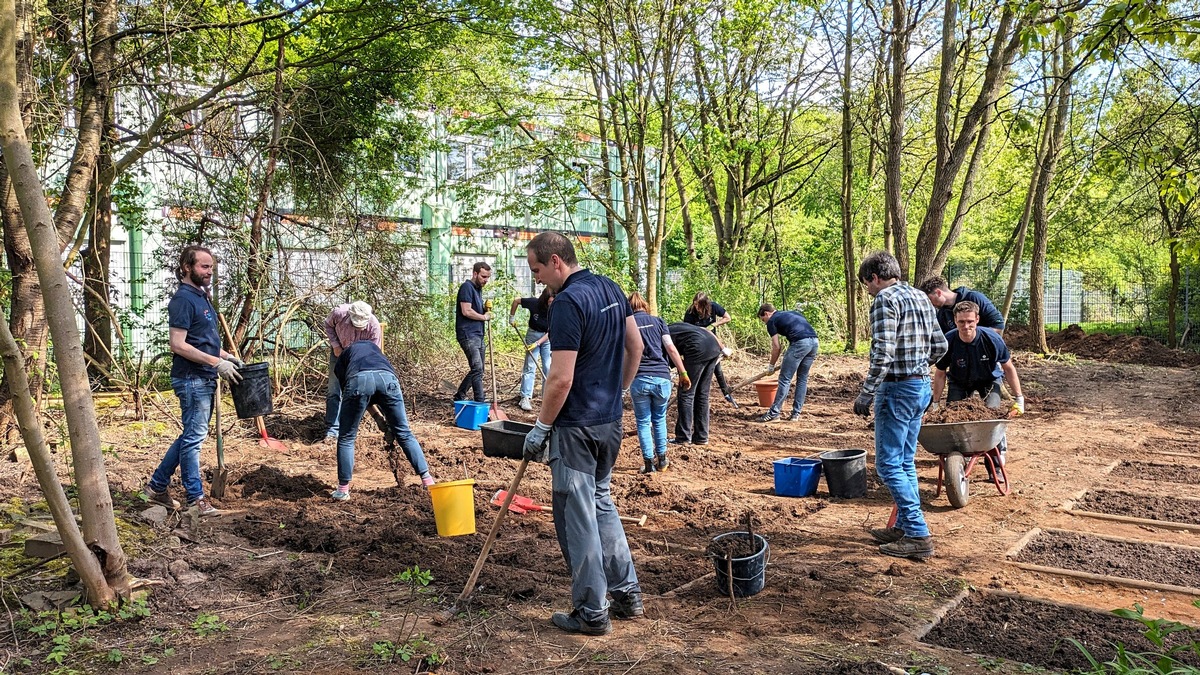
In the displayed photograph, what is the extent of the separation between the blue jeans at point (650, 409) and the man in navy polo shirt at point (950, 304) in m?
2.54

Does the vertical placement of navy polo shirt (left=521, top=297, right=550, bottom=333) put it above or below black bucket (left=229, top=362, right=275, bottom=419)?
above

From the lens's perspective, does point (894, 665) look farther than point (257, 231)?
No

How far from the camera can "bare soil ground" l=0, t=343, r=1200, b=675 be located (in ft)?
12.2

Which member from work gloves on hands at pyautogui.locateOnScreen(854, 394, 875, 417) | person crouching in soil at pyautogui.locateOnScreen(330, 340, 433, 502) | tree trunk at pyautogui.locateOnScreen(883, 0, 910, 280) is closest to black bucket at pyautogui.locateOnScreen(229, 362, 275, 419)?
person crouching in soil at pyautogui.locateOnScreen(330, 340, 433, 502)

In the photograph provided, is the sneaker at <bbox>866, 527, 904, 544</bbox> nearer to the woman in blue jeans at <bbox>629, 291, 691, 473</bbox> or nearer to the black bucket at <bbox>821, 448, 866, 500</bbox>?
the black bucket at <bbox>821, 448, 866, 500</bbox>

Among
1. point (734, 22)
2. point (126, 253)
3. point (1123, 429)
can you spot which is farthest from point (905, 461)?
point (126, 253)

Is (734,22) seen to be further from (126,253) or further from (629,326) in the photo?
(629,326)

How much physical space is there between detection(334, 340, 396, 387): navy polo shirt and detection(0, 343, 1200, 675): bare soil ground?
929mm

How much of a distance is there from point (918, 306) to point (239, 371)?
467 centimetres

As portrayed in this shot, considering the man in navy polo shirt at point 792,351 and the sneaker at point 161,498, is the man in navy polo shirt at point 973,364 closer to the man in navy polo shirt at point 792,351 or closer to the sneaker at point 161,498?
the man in navy polo shirt at point 792,351

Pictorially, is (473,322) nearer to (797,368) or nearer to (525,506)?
(797,368)

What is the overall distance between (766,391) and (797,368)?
1.74ft

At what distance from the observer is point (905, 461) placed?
17.0 feet

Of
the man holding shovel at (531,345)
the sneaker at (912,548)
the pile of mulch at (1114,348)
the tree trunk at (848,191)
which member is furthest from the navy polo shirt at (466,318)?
the pile of mulch at (1114,348)
